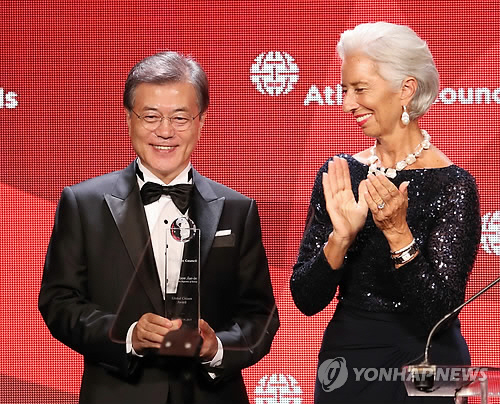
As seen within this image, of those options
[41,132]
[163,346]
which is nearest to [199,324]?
[163,346]

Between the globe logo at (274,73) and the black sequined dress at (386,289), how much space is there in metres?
0.93

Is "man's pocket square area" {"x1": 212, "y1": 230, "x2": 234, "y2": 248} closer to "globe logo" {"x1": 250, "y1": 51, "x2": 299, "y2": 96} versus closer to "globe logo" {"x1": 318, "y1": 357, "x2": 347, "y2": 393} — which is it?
"globe logo" {"x1": 318, "y1": 357, "x2": 347, "y2": 393}

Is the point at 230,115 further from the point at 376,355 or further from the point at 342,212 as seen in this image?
the point at 376,355

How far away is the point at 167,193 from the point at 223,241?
0.21 m

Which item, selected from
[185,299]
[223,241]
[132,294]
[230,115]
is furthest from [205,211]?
[230,115]

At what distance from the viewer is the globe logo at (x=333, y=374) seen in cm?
284

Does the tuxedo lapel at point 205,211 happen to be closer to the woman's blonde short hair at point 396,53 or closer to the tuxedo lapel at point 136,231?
the tuxedo lapel at point 136,231

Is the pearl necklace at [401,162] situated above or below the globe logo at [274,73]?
below

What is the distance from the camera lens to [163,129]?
284cm

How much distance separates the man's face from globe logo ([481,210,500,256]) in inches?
53.4

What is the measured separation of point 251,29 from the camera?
3703 millimetres

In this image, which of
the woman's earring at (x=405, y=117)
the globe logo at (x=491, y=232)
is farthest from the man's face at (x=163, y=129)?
the globe logo at (x=491, y=232)

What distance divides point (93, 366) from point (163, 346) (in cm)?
37

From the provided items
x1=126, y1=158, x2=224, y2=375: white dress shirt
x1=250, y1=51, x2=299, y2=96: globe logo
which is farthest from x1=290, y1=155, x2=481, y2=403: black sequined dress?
x1=250, y1=51, x2=299, y2=96: globe logo
